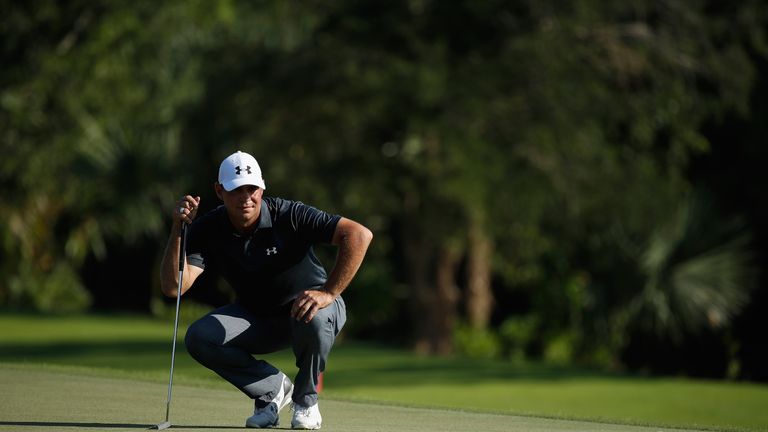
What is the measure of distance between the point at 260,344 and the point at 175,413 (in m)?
0.69

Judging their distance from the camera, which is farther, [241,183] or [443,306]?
[443,306]

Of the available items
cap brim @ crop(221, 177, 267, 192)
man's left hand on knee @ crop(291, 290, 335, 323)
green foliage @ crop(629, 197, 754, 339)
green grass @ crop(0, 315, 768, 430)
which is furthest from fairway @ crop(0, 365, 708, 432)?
green foliage @ crop(629, 197, 754, 339)

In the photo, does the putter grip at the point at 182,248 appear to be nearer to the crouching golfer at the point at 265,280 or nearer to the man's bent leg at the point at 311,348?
the crouching golfer at the point at 265,280

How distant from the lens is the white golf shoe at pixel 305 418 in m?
6.78

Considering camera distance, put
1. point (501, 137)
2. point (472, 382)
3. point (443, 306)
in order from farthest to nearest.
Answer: point (443, 306)
point (501, 137)
point (472, 382)

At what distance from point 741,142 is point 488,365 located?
20.3 ft

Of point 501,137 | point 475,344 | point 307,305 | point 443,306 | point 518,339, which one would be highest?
point 501,137

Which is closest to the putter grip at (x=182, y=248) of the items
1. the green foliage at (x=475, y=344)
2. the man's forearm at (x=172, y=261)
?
the man's forearm at (x=172, y=261)

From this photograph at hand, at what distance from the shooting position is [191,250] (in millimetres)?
7160

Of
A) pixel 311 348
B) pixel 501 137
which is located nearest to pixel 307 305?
pixel 311 348

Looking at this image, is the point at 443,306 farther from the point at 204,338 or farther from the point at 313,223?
the point at 313,223

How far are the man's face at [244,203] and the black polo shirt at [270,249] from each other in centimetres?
7

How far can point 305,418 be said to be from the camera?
22.3ft

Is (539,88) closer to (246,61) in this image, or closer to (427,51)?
(427,51)
